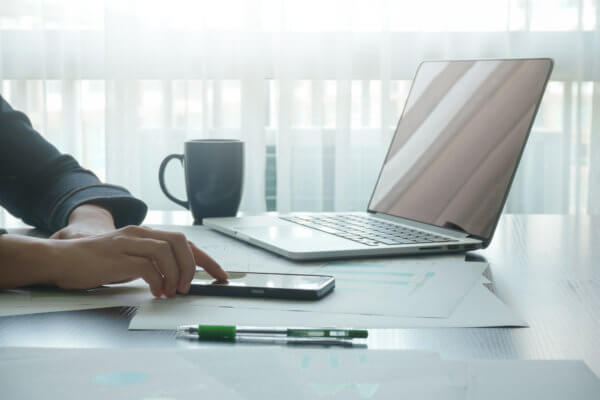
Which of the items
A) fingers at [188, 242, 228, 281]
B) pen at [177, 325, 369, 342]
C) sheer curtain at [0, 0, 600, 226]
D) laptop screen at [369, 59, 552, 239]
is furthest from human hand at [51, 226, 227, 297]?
sheer curtain at [0, 0, 600, 226]

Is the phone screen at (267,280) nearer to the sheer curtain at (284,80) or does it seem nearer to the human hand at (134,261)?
the human hand at (134,261)

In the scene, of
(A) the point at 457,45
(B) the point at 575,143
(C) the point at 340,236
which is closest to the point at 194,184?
(C) the point at 340,236

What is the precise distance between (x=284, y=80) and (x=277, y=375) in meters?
1.78

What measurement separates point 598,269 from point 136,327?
531mm

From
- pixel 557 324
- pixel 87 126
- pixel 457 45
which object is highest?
pixel 457 45

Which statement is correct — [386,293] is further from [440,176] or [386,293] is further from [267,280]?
[440,176]

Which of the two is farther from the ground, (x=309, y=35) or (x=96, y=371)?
(x=309, y=35)

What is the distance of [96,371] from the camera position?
461 millimetres

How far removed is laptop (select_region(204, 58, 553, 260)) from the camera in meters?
0.90

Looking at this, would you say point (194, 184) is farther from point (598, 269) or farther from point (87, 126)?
point (87, 126)

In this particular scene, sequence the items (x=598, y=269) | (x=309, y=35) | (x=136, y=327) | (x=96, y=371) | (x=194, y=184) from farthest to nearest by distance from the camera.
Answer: (x=309, y=35), (x=194, y=184), (x=598, y=269), (x=136, y=327), (x=96, y=371)

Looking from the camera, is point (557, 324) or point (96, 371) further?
point (557, 324)

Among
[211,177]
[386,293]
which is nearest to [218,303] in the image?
[386,293]

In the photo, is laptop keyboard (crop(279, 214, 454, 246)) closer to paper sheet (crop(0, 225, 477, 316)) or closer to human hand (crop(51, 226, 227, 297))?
paper sheet (crop(0, 225, 477, 316))
